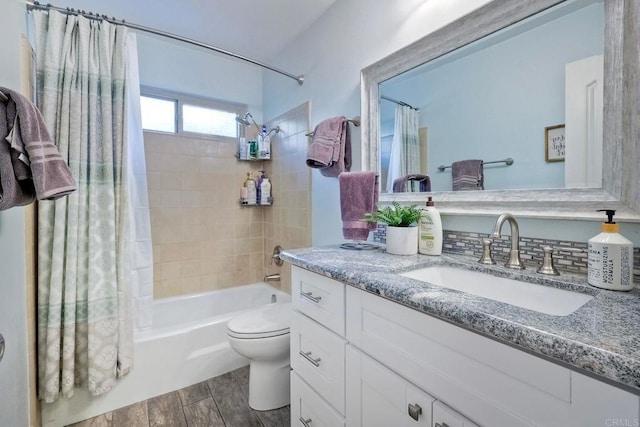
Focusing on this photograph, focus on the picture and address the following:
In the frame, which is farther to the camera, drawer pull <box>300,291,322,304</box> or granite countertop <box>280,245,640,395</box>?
drawer pull <box>300,291,322,304</box>

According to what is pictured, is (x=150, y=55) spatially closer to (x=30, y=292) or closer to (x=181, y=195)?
(x=181, y=195)

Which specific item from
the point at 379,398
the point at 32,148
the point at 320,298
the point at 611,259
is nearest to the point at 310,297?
the point at 320,298

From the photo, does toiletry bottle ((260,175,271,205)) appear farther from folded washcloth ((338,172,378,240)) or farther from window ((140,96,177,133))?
folded washcloth ((338,172,378,240))

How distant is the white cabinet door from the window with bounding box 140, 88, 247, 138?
2151 mm

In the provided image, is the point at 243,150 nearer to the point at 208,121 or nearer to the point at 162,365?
the point at 208,121

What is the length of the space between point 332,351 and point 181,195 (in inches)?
72.7

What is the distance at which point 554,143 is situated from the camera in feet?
2.97

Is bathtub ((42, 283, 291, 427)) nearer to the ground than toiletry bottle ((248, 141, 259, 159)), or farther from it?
nearer to the ground

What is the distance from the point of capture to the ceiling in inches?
68.6

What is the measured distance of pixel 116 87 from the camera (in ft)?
4.94

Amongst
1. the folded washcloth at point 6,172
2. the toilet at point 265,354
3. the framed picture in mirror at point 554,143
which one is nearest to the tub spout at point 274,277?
the toilet at point 265,354

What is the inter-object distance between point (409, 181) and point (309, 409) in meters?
1.06

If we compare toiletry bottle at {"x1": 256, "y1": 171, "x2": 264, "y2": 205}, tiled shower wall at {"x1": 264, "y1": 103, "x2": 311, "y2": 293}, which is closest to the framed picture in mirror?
tiled shower wall at {"x1": 264, "y1": 103, "x2": 311, "y2": 293}

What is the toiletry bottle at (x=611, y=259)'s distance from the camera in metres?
0.69
